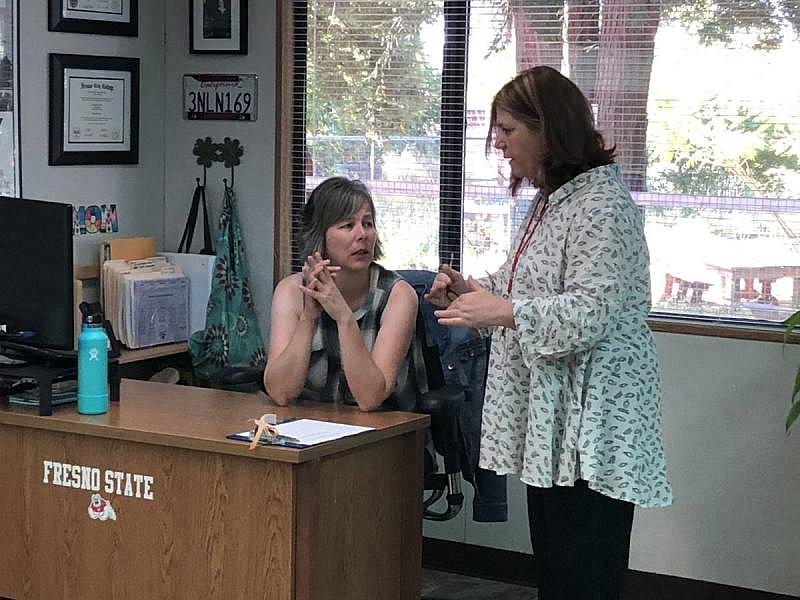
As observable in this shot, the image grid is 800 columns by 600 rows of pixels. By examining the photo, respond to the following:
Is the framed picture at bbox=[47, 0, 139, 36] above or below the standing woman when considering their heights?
above

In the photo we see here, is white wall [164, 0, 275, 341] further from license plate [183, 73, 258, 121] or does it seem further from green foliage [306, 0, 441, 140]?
green foliage [306, 0, 441, 140]

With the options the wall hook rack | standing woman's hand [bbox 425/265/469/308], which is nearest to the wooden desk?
standing woman's hand [bbox 425/265/469/308]

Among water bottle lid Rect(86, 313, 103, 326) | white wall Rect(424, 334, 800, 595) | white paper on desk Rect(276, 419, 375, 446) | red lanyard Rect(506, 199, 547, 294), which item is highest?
red lanyard Rect(506, 199, 547, 294)

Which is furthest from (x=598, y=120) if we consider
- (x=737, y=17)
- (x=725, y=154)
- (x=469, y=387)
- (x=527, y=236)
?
(x=527, y=236)

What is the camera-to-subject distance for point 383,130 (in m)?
4.33

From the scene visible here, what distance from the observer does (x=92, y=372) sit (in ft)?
9.87

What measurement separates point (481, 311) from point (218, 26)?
7.61ft

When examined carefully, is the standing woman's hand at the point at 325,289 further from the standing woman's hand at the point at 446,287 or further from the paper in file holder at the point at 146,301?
the paper in file holder at the point at 146,301

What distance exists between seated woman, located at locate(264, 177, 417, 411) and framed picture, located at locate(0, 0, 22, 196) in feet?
4.16

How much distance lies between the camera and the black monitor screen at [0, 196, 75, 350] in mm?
3014

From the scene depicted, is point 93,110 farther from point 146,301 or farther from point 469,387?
point 469,387

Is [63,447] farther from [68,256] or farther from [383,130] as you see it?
[383,130]

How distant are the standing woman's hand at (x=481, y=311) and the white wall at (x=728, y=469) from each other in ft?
4.62

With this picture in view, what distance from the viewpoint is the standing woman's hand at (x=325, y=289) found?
10.0 feet
